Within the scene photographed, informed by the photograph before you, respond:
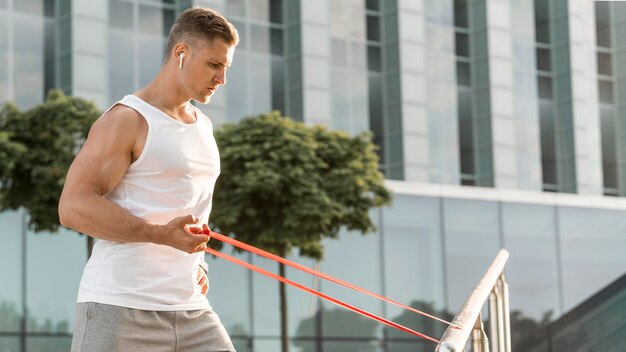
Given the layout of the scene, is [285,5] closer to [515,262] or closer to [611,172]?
[515,262]

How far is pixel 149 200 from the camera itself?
3367 millimetres

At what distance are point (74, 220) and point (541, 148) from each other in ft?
92.0

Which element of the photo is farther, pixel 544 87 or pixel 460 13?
pixel 544 87

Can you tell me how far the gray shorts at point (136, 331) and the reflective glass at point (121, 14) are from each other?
21132 mm

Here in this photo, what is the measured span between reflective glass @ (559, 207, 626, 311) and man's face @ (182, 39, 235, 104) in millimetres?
25556

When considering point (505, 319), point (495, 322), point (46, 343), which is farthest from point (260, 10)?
point (495, 322)

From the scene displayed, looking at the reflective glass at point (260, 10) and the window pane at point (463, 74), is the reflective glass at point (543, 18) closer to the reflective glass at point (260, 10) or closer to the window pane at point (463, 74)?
the window pane at point (463, 74)

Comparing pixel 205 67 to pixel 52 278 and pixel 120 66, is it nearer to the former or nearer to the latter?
pixel 52 278

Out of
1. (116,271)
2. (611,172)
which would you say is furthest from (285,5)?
(116,271)

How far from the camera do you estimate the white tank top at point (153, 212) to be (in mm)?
3330

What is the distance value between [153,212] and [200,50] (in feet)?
1.58

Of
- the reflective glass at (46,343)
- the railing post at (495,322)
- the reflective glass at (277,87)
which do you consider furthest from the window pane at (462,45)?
the railing post at (495,322)

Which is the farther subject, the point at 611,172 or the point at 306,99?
the point at 611,172

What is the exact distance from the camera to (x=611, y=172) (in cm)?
3112
